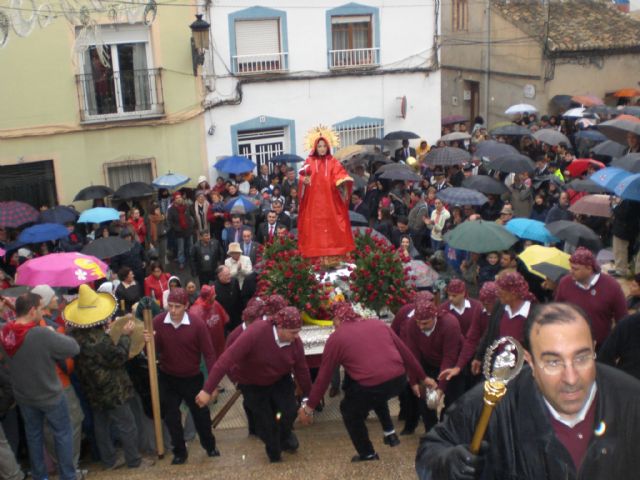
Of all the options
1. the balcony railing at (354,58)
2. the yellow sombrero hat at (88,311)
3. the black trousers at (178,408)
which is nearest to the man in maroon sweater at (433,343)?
the black trousers at (178,408)

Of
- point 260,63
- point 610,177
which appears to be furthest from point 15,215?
point 610,177

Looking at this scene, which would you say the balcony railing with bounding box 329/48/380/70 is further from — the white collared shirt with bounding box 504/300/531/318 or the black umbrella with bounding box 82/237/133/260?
the white collared shirt with bounding box 504/300/531/318

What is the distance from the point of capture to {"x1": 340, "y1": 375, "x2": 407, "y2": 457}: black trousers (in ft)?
21.1

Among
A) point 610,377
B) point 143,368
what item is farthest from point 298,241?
point 610,377

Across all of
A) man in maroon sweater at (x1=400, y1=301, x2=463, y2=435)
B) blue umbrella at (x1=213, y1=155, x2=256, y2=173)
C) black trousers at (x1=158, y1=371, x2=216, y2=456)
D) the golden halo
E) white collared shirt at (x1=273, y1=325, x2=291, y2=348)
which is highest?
the golden halo

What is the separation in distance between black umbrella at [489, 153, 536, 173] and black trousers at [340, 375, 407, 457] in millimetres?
8927

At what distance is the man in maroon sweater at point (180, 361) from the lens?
692 centimetres

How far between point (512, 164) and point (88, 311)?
33.0 feet

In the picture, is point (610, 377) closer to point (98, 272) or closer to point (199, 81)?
A: point (98, 272)

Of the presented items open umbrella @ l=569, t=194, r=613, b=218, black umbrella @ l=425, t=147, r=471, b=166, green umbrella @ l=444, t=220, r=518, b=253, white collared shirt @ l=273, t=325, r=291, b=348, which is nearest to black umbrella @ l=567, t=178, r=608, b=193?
open umbrella @ l=569, t=194, r=613, b=218

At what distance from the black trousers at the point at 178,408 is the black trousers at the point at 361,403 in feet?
4.29

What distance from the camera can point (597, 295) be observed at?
6.92m

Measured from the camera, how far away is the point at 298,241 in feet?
33.2

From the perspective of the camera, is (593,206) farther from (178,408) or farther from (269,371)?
(178,408)
